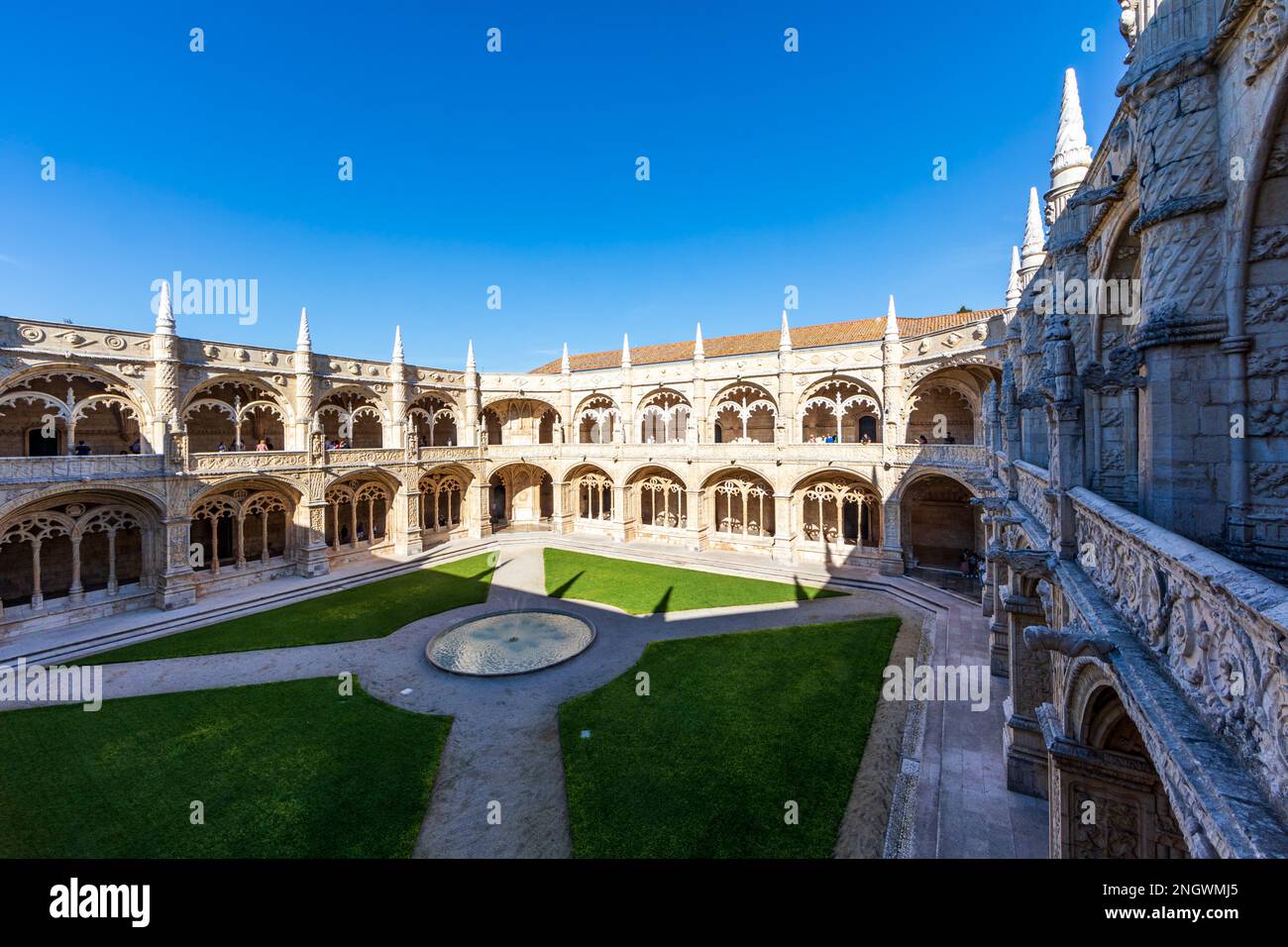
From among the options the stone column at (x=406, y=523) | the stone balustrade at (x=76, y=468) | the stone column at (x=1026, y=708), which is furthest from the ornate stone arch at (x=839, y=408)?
the stone balustrade at (x=76, y=468)

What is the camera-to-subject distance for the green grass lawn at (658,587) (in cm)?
1880

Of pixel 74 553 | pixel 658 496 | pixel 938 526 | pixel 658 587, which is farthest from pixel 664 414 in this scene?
pixel 74 553

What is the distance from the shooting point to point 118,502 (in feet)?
59.4

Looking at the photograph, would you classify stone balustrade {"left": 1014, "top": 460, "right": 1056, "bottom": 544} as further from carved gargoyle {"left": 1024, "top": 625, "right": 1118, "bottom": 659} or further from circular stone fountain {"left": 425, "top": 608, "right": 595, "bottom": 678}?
circular stone fountain {"left": 425, "top": 608, "right": 595, "bottom": 678}

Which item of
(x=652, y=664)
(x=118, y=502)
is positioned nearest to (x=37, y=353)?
Result: (x=118, y=502)

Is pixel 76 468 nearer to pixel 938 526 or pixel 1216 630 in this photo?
pixel 1216 630

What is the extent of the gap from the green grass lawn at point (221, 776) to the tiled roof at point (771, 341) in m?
23.3

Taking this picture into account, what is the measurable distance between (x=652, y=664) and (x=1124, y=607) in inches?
422

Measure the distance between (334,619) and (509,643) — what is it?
266 inches

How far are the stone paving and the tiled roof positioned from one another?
14.3m

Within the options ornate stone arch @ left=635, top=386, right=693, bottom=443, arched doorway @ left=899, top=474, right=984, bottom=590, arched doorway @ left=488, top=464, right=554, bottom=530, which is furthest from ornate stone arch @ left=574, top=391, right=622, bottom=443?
arched doorway @ left=899, top=474, right=984, bottom=590

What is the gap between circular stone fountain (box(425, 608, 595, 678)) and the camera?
13461 mm
